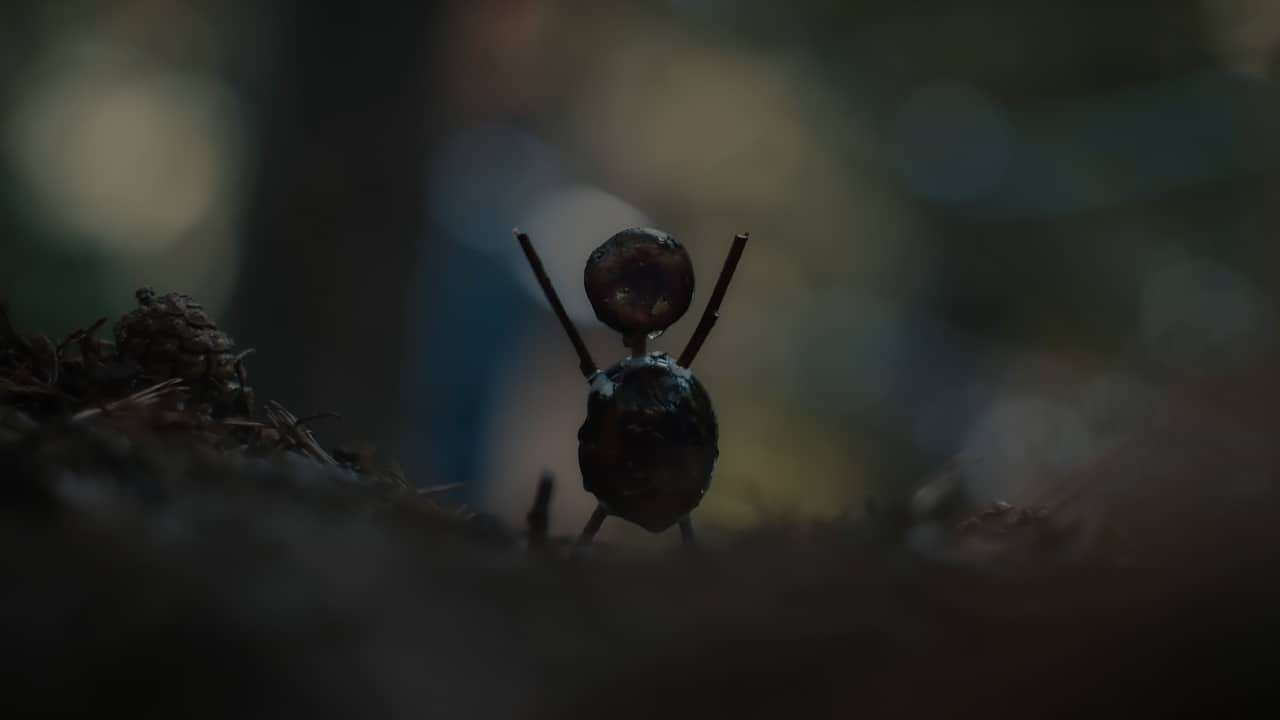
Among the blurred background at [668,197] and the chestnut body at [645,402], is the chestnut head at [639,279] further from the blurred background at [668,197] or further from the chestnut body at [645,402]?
the blurred background at [668,197]

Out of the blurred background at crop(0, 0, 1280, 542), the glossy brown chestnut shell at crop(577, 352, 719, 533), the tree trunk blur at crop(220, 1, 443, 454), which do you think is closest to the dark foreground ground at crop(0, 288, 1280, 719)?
the glossy brown chestnut shell at crop(577, 352, 719, 533)

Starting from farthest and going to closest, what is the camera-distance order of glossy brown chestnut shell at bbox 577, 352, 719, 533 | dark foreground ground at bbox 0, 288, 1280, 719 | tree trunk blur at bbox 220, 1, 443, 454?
tree trunk blur at bbox 220, 1, 443, 454 < glossy brown chestnut shell at bbox 577, 352, 719, 533 < dark foreground ground at bbox 0, 288, 1280, 719

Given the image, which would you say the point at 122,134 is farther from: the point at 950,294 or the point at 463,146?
the point at 950,294

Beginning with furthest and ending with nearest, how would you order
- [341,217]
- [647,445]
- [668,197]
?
[668,197]
[341,217]
[647,445]

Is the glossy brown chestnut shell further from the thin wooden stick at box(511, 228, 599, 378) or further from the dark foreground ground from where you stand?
the dark foreground ground

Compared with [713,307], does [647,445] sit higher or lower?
lower

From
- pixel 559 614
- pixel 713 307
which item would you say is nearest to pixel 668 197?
pixel 713 307

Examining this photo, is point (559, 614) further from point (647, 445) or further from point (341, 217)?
point (341, 217)
